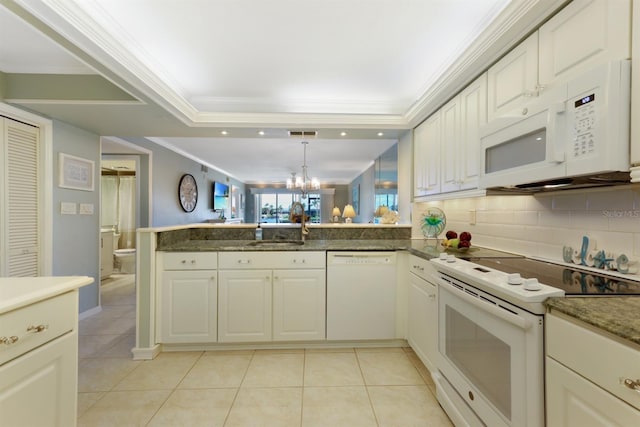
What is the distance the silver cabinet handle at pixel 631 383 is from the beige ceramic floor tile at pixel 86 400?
100 inches

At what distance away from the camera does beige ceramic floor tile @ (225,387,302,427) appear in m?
1.65

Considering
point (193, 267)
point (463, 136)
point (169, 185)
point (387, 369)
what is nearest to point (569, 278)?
point (463, 136)

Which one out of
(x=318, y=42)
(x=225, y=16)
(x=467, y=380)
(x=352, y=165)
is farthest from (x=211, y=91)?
(x=352, y=165)

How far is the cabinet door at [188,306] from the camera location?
242 centimetres

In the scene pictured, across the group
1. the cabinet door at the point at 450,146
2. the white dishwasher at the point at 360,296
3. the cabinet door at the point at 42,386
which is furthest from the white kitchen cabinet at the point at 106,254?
the cabinet door at the point at 450,146

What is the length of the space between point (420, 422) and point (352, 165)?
20.2ft

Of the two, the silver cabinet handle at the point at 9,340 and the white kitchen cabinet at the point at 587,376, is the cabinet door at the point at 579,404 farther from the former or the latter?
the silver cabinet handle at the point at 9,340

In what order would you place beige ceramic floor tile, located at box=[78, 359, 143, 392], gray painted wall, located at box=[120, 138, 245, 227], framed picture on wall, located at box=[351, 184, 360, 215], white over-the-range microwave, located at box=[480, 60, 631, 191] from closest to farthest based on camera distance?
white over-the-range microwave, located at box=[480, 60, 631, 191], beige ceramic floor tile, located at box=[78, 359, 143, 392], gray painted wall, located at box=[120, 138, 245, 227], framed picture on wall, located at box=[351, 184, 360, 215]

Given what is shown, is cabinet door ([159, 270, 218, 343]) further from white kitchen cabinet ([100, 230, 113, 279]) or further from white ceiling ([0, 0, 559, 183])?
white kitchen cabinet ([100, 230, 113, 279])

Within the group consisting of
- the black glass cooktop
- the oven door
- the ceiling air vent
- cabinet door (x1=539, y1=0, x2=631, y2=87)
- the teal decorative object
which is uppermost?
the ceiling air vent

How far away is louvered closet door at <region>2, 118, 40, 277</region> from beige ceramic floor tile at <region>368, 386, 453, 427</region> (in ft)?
10.8

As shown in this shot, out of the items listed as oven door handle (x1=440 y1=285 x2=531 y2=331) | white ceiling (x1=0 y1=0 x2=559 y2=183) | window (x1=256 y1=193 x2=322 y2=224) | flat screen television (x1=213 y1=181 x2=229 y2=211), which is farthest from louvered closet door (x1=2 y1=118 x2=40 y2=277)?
window (x1=256 y1=193 x2=322 y2=224)

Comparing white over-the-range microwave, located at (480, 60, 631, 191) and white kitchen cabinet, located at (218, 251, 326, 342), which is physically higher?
white over-the-range microwave, located at (480, 60, 631, 191)

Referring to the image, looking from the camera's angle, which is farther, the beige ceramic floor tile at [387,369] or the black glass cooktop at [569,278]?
the beige ceramic floor tile at [387,369]
